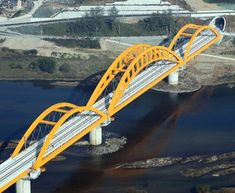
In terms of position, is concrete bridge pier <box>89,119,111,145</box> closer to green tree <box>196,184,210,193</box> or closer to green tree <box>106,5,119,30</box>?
green tree <box>196,184,210,193</box>

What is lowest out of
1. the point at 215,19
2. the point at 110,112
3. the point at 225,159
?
the point at 225,159

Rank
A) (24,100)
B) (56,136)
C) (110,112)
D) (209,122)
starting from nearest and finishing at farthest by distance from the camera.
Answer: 1. (56,136)
2. (110,112)
3. (209,122)
4. (24,100)

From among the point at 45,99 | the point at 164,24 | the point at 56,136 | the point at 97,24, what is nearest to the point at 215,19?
the point at 164,24

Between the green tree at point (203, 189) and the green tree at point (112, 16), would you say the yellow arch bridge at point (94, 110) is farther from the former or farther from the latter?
the green tree at point (112, 16)

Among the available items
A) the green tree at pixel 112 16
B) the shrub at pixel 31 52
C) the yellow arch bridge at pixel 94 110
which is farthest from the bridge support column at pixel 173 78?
the green tree at pixel 112 16

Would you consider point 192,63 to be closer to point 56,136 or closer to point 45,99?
point 45,99

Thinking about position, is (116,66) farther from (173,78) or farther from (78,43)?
(78,43)

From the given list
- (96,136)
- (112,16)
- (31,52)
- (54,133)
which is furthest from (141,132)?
(112,16)

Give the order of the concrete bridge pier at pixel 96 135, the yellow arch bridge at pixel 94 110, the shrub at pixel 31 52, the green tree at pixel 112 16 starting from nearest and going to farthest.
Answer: the yellow arch bridge at pixel 94 110, the concrete bridge pier at pixel 96 135, the shrub at pixel 31 52, the green tree at pixel 112 16
